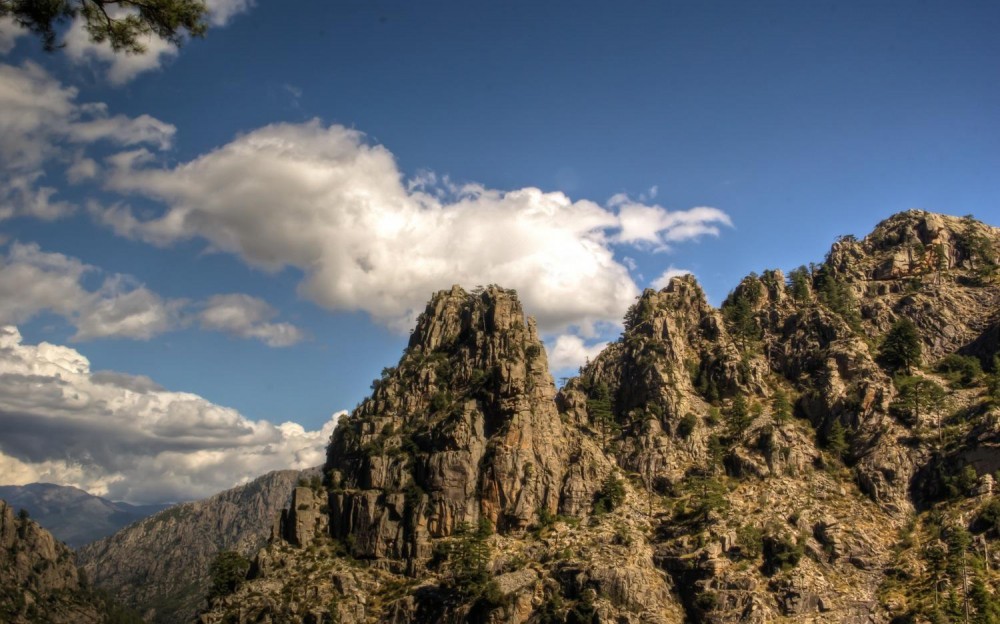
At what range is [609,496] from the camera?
173 metres

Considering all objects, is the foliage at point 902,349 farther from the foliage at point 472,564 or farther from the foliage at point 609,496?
the foliage at point 472,564

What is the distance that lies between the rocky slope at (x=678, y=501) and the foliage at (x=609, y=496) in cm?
39

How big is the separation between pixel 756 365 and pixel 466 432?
84478mm

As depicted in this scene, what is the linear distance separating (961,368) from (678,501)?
83.3 metres

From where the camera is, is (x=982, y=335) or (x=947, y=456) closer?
(x=947, y=456)

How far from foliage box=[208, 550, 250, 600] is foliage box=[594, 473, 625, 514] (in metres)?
87.0

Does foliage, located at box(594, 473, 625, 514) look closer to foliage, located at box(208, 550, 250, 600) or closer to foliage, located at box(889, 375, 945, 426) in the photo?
foliage, located at box(889, 375, 945, 426)

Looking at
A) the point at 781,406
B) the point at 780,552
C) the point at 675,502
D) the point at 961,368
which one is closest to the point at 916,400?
the point at 961,368

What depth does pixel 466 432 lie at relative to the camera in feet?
594

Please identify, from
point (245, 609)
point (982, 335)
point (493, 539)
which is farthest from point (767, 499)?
point (245, 609)

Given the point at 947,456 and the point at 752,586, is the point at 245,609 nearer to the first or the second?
the point at 752,586

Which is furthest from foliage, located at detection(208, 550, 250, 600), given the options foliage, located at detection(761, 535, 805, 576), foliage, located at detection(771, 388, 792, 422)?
foliage, located at detection(771, 388, 792, 422)

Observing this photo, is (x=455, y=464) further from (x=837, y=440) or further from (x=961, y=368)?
(x=961, y=368)

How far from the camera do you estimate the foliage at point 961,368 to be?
17862 centimetres
